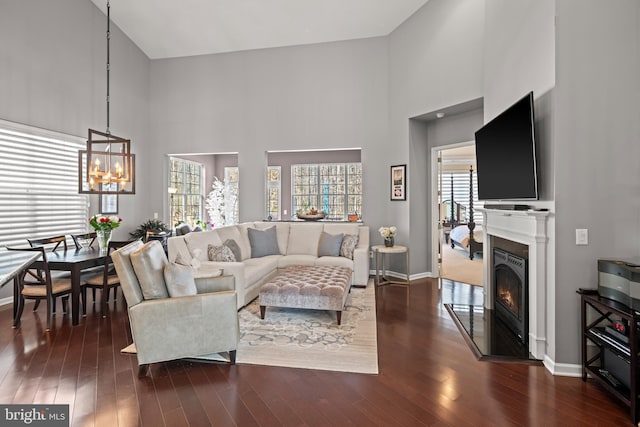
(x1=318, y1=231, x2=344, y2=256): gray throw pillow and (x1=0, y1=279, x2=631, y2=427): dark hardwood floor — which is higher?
(x1=318, y1=231, x2=344, y2=256): gray throw pillow

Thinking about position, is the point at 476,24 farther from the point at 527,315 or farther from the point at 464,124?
the point at 527,315

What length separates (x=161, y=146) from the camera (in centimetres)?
747

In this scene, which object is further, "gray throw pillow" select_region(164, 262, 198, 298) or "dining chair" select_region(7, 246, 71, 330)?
"dining chair" select_region(7, 246, 71, 330)

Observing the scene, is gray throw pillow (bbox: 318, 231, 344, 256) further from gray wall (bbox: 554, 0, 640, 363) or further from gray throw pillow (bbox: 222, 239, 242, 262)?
gray wall (bbox: 554, 0, 640, 363)

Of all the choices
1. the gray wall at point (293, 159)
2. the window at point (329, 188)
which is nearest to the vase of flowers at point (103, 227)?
the window at point (329, 188)

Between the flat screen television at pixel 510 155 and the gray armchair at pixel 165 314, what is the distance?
112 inches

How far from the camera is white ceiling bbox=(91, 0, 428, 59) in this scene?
5.79 meters

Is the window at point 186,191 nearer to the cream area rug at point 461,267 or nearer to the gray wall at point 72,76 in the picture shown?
the gray wall at point 72,76

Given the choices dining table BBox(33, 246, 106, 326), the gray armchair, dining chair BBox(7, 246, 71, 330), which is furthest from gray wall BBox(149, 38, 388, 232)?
the gray armchair

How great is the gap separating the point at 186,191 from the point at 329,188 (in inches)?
166

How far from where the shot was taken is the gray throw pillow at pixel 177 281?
111 inches

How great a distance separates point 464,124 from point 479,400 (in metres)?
4.33

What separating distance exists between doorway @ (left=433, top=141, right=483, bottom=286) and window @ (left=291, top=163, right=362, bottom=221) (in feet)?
8.65

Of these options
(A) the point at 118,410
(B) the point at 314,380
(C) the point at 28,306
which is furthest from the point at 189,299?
(C) the point at 28,306
